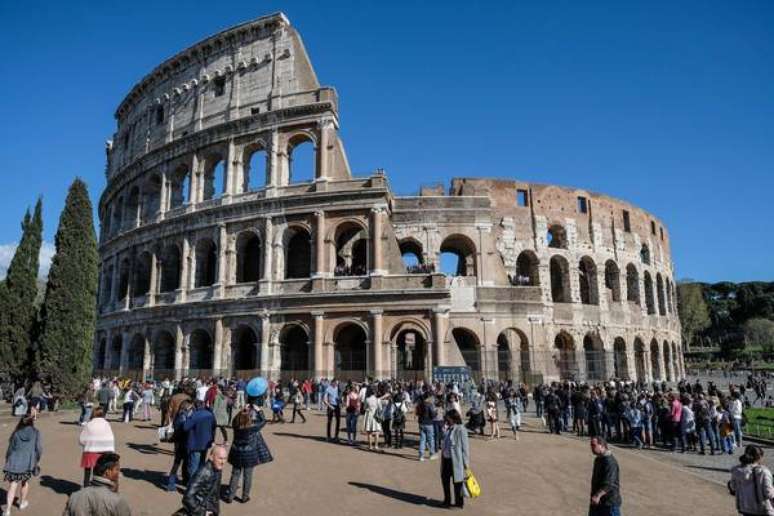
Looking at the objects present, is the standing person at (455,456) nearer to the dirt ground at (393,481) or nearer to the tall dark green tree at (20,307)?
the dirt ground at (393,481)

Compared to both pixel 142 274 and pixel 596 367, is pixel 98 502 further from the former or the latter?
pixel 142 274

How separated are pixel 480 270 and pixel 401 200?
5852 mm

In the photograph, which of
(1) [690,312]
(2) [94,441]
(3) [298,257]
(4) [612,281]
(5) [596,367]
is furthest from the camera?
(1) [690,312]

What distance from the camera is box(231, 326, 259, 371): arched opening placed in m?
25.5

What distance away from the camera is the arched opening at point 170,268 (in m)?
28.9

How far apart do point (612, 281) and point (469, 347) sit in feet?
43.2

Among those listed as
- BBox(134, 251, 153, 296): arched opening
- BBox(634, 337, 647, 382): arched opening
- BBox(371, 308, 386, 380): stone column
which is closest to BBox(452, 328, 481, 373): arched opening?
BBox(371, 308, 386, 380): stone column

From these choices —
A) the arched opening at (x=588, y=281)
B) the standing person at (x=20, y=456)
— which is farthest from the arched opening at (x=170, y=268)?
the arched opening at (x=588, y=281)

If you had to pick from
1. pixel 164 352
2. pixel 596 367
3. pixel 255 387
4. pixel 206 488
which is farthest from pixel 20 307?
pixel 596 367

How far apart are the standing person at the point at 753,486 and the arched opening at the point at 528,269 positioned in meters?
24.2

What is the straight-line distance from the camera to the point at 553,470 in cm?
1009

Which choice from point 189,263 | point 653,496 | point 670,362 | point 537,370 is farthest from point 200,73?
point 670,362

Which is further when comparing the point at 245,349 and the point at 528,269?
the point at 528,269

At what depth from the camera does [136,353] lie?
30.1 m
